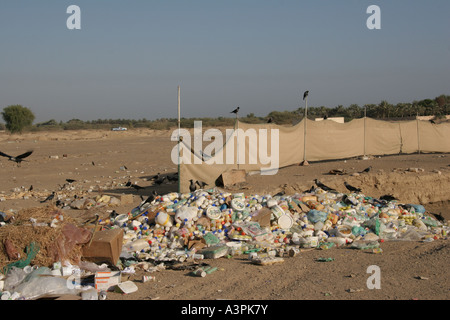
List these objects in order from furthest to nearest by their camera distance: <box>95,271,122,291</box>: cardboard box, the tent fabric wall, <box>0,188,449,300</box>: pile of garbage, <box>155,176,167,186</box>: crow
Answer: <box>155,176,167,186</box>: crow
the tent fabric wall
<box>0,188,449,300</box>: pile of garbage
<box>95,271,122,291</box>: cardboard box

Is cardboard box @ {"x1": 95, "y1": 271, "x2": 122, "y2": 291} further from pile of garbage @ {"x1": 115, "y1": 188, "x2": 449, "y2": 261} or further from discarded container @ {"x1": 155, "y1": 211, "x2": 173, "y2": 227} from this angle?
discarded container @ {"x1": 155, "y1": 211, "x2": 173, "y2": 227}

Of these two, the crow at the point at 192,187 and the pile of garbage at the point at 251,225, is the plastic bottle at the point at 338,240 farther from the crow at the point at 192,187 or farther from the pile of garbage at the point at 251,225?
the crow at the point at 192,187

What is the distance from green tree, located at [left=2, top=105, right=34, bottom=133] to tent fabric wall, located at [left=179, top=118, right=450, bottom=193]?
36.3 metres

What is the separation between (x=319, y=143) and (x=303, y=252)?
811 cm

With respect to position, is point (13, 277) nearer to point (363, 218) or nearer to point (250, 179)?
point (363, 218)

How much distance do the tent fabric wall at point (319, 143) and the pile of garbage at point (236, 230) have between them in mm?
1536

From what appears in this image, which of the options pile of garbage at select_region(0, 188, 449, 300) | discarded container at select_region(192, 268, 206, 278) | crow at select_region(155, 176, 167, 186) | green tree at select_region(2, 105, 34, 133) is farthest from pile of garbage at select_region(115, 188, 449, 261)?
green tree at select_region(2, 105, 34, 133)

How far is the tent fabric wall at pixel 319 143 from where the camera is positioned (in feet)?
34.1

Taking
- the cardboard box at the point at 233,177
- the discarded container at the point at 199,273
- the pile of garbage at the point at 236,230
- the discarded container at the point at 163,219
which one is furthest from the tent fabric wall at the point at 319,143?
the discarded container at the point at 199,273

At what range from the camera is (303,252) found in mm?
6535

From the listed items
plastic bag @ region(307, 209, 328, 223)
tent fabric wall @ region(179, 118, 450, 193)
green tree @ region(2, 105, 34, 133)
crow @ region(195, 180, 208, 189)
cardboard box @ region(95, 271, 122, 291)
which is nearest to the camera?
cardboard box @ region(95, 271, 122, 291)

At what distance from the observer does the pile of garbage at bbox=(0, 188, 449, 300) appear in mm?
5945

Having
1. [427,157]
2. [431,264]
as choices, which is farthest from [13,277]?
[427,157]
